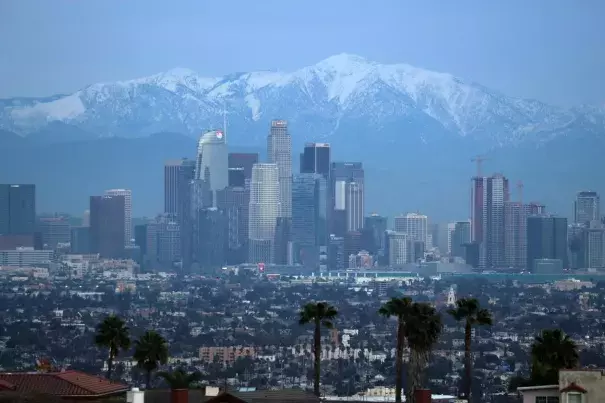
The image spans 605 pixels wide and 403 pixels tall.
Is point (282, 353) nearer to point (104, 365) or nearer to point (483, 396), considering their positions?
point (104, 365)

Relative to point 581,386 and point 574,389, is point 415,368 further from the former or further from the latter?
point 574,389

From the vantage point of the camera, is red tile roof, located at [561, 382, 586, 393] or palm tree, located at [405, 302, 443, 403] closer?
red tile roof, located at [561, 382, 586, 393]

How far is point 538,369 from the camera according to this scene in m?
65.0

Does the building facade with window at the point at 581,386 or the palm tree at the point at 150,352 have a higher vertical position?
the building facade with window at the point at 581,386

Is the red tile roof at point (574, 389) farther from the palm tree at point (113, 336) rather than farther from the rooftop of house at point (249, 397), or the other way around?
the palm tree at point (113, 336)

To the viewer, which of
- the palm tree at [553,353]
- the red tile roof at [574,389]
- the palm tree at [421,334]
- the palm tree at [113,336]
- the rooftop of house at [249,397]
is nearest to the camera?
the red tile roof at [574,389]

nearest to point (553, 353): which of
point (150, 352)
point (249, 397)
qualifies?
point (150, 352)

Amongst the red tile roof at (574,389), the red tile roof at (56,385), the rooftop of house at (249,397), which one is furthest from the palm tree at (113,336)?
the red tile roof at (574,389)

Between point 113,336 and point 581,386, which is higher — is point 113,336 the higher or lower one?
the lower one

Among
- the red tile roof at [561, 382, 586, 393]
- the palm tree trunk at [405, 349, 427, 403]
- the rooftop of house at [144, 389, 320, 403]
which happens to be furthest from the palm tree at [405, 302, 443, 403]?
the red tile roof at [561, 382, 586, 393]

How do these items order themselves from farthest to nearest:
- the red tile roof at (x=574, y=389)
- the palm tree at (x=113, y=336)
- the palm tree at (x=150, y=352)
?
1. the palm tree at (x=113, y=336)
2. the palm tree at (x=150, y=352)
3. the red tile roof at (x=574, y=389)

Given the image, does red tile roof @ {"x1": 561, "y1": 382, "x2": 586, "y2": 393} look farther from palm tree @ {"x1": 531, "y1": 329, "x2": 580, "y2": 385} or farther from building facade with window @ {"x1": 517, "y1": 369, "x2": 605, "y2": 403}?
palm tree @ {"x1": 531, "y1": 329, "x2": 580, "y2": 385}

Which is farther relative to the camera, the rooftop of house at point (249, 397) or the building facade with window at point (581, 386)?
the rooftop of house at point (249, 397)

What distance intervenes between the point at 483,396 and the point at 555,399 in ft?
277
